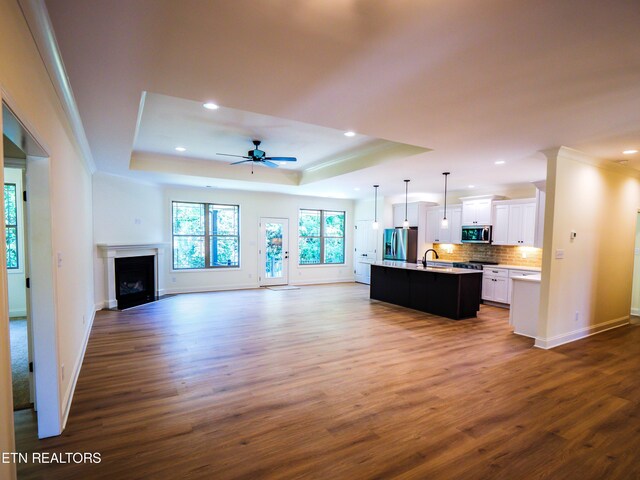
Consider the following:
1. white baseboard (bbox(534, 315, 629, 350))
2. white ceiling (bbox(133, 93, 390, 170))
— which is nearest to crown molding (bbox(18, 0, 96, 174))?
white ceiling (bbox(133, 93, 390, 170))

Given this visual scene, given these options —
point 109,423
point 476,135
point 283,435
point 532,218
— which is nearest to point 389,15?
point 476,135

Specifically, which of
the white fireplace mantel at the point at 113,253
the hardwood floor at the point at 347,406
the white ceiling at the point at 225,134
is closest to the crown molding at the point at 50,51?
the white ceiling at the point at 225,134

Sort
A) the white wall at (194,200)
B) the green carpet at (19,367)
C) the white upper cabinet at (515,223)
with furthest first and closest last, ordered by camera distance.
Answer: the white upper cabinet at (515,223) < the white wall at (194,200) < the green carpet at (19,367)

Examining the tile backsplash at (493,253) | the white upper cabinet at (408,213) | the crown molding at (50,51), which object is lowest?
the tile backsplash at (493,253)

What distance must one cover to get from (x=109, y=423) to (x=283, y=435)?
1.39 m

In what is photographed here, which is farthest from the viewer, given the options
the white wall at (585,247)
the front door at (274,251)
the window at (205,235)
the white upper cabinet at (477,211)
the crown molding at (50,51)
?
the front door at (274,251)

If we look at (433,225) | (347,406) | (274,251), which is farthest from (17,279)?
(433,225)

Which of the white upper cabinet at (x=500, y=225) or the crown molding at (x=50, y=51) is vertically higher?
the crown molding at (x=50, y=51)

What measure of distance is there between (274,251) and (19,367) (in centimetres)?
625

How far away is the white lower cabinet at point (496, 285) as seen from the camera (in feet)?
22.7

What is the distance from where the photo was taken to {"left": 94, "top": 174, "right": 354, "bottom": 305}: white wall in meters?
6.39

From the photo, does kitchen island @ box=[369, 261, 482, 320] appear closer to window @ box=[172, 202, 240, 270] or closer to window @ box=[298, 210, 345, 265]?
window @ box=[298, 210, 345, 265]

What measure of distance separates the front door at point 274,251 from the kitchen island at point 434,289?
3.28 meters

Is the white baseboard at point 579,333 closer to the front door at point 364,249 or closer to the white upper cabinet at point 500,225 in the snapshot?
the white upper cabinet at point 500,225
